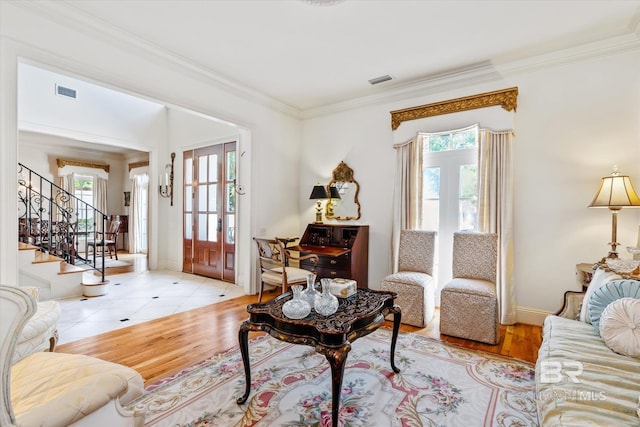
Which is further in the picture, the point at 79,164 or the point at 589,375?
the point at 79,164

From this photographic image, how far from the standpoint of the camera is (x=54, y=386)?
1.29 m

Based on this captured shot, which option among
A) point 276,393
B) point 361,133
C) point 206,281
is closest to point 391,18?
point 361,133

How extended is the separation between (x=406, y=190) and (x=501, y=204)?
1097 mm

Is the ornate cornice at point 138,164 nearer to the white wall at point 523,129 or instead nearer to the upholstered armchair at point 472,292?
the white wall at point 523,129

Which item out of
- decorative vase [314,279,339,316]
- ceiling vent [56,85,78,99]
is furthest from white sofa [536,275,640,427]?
ceiling vent [56,85,78,99]

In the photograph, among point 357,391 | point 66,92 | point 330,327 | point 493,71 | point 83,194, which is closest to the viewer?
point 330,327

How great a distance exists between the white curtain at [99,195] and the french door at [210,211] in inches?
160

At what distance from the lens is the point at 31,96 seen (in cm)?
507

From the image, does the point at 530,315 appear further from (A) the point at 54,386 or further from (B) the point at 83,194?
(B) the point at 83,194

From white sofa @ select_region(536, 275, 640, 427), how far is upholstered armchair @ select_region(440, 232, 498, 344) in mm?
813

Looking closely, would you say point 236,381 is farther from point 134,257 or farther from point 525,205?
point 134,257

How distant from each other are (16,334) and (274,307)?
125 centimetres
